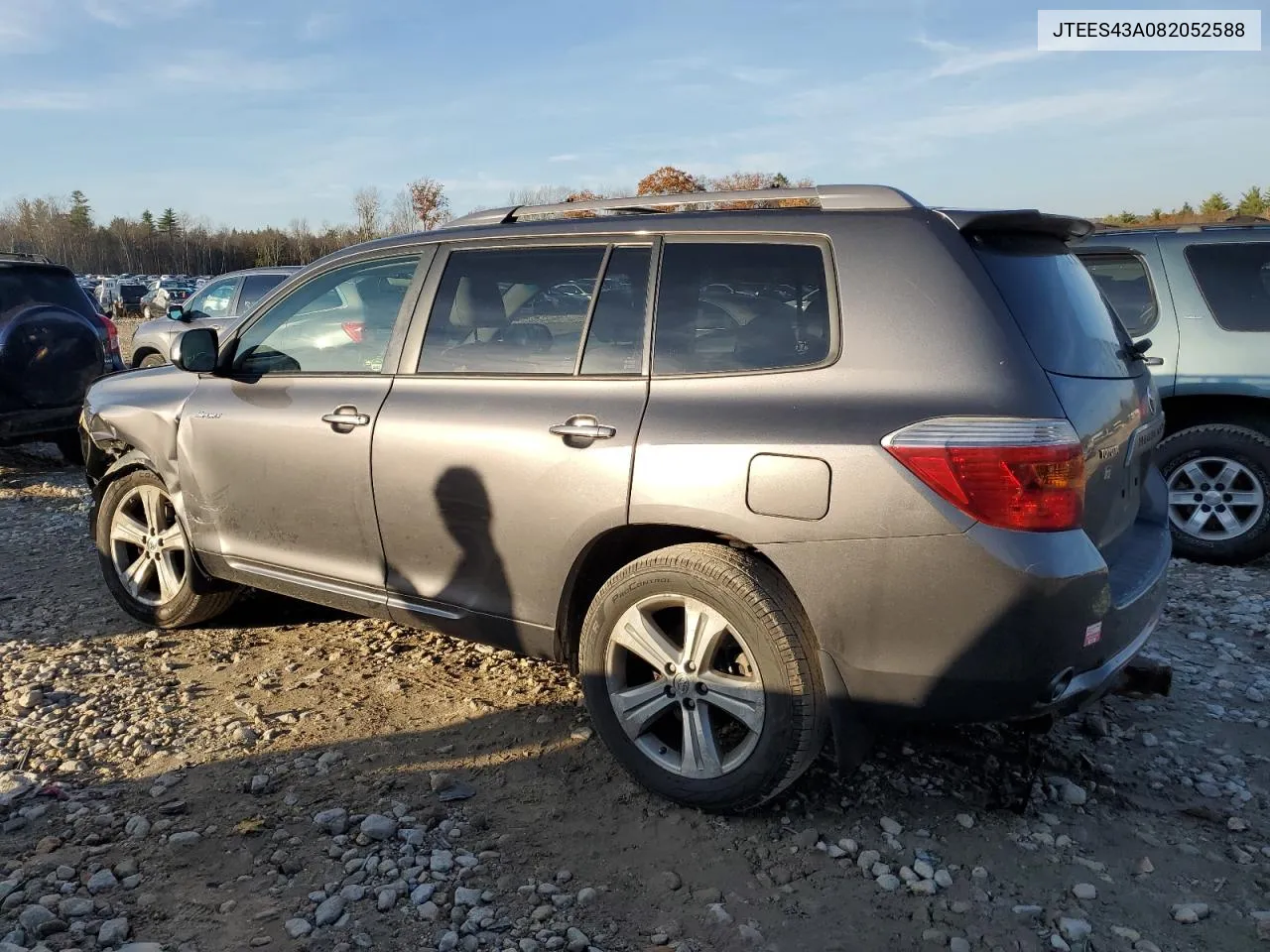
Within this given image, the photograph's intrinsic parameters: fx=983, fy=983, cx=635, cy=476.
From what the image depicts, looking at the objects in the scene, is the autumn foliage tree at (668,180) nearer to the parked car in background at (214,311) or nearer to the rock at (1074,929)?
the parked car in background at (214,311)

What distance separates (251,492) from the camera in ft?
13.5

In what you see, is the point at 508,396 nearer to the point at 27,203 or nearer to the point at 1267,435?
the point at 1267,435

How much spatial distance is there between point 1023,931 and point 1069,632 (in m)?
0.78

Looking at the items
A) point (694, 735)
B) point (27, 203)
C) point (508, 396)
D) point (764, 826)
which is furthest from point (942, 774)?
point (27, 203)

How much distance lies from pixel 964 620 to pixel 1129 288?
14.2 feet

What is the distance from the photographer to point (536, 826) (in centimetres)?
305

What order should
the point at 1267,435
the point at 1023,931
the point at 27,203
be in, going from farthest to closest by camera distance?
the point at 27,203
the point at 1267,435
the point at 1023,931

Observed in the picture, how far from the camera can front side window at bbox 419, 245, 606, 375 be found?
3.41 metres

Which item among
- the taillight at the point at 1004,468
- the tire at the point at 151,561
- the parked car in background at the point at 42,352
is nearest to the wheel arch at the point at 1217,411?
the taillight at the point at 1004,468

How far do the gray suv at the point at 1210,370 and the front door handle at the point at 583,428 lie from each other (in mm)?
3872

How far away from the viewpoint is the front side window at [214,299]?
12789mm

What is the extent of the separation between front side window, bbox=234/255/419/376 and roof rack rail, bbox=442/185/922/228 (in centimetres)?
38

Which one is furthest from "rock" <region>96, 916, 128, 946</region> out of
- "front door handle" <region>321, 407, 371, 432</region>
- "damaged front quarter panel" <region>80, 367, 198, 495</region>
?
"damaged front quarter panel" <region>80, 367, 198, 495</region>

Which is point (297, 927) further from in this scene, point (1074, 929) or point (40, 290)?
point (40, 290)
